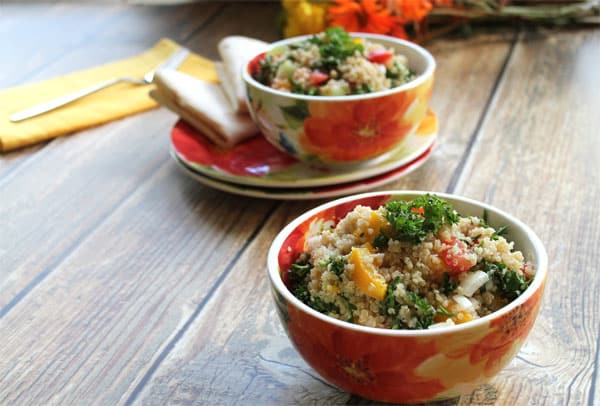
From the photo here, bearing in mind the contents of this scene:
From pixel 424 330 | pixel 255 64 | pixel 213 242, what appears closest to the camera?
pixel 424 330

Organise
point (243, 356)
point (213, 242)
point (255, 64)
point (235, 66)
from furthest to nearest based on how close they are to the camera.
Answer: point (235, 66) < point (255, 64) < point (213, 242) < point (243, 356)

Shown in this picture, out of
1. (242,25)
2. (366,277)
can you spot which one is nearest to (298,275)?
(366,277)

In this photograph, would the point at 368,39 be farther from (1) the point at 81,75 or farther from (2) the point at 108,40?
(2) the point at 108,40

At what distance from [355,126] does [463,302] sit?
553mm

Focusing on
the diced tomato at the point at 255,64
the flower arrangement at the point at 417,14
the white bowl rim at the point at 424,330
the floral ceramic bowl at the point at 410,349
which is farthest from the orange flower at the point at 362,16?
the floral ceramic bowl at the point at 410,349

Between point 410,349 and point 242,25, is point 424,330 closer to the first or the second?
point 410,349

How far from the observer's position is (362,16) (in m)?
1.87

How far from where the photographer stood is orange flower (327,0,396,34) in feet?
6.06

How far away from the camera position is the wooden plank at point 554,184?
3.12ft

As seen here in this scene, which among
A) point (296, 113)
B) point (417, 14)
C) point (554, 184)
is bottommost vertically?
point (554, 184)

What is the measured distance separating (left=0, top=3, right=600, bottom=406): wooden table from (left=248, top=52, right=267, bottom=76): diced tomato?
23 cm

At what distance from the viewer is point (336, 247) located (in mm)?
Answer: 926

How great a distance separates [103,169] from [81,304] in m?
0.47

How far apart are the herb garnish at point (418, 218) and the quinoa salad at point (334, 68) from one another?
48 centimetres
